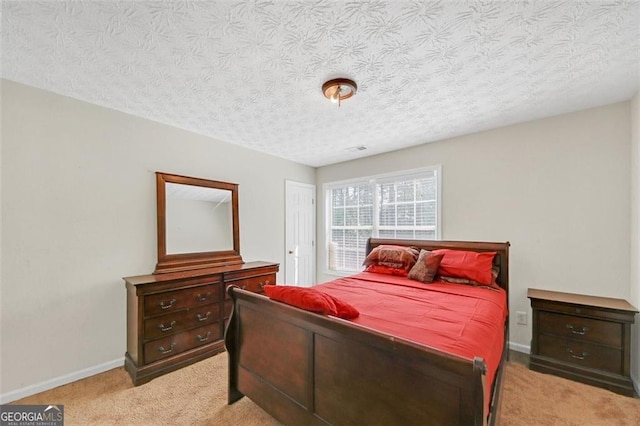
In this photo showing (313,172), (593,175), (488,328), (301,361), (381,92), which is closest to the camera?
(301,361)

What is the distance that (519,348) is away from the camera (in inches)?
113

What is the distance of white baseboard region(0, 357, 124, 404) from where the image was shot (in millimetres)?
2039

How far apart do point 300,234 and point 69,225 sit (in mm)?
3007

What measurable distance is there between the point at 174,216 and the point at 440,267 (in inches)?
121

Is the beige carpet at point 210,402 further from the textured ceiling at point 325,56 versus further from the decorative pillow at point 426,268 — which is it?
the textured ceiling at point 325,56

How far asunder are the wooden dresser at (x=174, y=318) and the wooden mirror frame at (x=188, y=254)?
16cm

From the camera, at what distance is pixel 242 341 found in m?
1.98

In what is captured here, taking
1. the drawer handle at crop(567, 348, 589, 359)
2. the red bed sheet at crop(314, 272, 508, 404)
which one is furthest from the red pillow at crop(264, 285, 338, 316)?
the drawer handle at crop(567, 348, 589, 359)

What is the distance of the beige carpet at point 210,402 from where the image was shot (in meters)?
1.84

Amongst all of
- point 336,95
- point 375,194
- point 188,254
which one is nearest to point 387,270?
point 375,194

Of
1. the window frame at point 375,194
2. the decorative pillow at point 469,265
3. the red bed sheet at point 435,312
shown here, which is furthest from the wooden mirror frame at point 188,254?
the decorative pillow at point 469,265

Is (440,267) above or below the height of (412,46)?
below

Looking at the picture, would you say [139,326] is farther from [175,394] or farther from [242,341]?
[242,341]

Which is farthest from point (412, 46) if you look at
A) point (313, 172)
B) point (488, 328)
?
point (313, 172)
